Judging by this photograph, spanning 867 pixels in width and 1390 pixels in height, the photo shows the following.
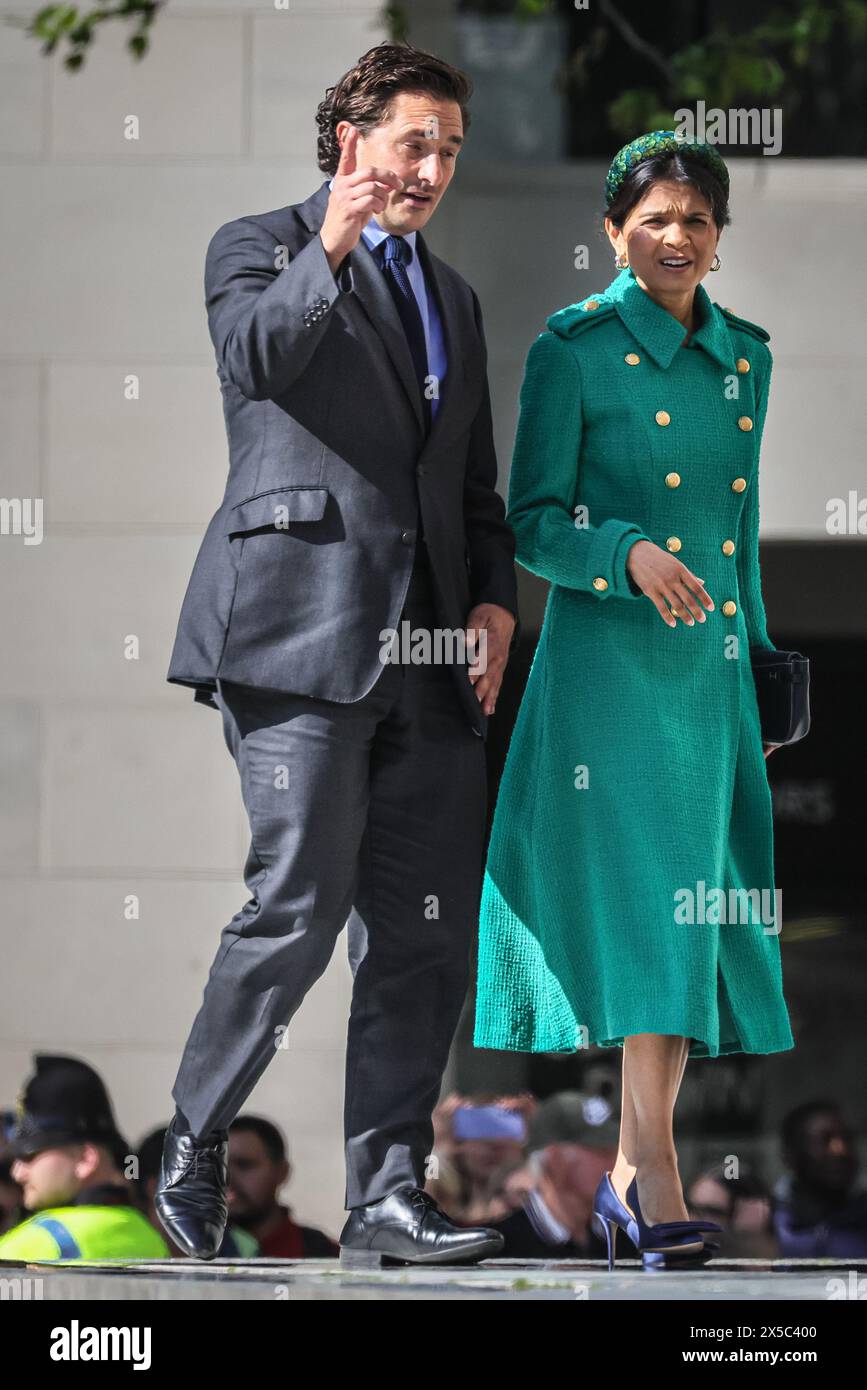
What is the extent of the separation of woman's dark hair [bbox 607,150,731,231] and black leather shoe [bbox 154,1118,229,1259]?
75.8 inches

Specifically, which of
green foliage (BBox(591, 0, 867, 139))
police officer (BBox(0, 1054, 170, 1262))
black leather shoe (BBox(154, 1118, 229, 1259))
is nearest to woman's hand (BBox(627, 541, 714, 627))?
black leather shoe (BBox(154, 1118, 229, 1259))

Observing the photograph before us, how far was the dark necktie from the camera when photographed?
11.6ft

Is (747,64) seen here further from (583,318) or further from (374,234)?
(374,234)

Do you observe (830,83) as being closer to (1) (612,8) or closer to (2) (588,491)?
(1) (612,8)

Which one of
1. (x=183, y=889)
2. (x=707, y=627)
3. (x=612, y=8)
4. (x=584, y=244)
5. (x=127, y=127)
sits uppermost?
(x=612, y=8)

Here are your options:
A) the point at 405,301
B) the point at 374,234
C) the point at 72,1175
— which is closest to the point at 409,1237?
the point at 405,301

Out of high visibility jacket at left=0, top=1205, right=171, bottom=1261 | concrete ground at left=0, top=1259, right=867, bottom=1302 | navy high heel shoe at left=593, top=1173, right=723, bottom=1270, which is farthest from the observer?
high visibility jacket at left=0, top=1205, right=171, bottom=1261

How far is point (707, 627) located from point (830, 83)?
11.1 ft

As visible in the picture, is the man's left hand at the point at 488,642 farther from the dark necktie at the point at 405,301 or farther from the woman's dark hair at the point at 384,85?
the woman's dark hair at the point at 384,85

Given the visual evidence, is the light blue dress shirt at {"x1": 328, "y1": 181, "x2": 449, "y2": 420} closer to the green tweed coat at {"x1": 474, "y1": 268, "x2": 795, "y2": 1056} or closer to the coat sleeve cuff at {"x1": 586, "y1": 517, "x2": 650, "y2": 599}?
the green tweed coat at {"x1": 474, "y1": 268, "x2": 795, "y2": 1056}

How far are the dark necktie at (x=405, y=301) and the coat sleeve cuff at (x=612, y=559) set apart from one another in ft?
1.26

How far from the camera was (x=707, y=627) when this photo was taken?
3650 millimetres

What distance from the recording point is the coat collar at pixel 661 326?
3.65m
